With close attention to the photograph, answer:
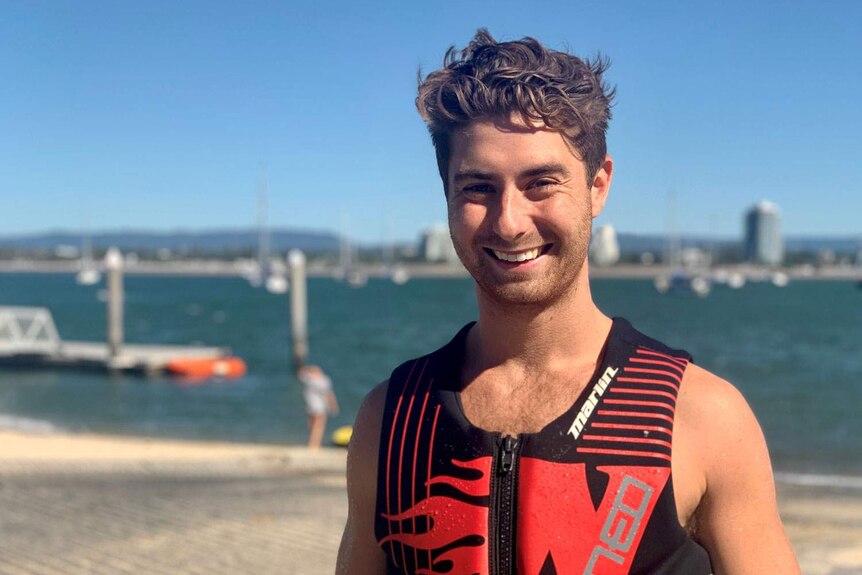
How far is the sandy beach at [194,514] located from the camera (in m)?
8.91

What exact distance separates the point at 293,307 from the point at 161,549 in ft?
109

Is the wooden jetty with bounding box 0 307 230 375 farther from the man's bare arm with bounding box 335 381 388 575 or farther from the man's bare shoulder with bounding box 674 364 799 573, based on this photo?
the man's bare shoulder with bounding box 674 364 799 573

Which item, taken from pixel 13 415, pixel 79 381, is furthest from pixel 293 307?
pixel 13 415

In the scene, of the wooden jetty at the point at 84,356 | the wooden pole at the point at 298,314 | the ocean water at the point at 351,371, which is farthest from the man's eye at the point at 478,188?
the wooden pole at the point at 298,314

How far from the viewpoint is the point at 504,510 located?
1.86 m

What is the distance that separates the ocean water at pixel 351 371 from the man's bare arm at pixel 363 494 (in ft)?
59.5

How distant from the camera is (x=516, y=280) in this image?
6.08 feet

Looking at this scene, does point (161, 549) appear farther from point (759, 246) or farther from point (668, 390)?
point (759, 246)

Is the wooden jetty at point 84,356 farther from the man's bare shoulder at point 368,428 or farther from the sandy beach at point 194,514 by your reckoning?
the man's bare shoulder at point 368,428

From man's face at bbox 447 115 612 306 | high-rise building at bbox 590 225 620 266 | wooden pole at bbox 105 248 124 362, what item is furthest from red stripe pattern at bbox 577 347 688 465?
wooden pole at bbox 105 248 124 362

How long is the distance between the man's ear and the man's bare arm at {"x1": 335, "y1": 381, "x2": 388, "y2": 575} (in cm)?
63

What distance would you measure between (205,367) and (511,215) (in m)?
37.0

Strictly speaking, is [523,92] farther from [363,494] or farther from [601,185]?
[363,494]

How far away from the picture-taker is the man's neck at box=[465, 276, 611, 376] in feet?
6.31
